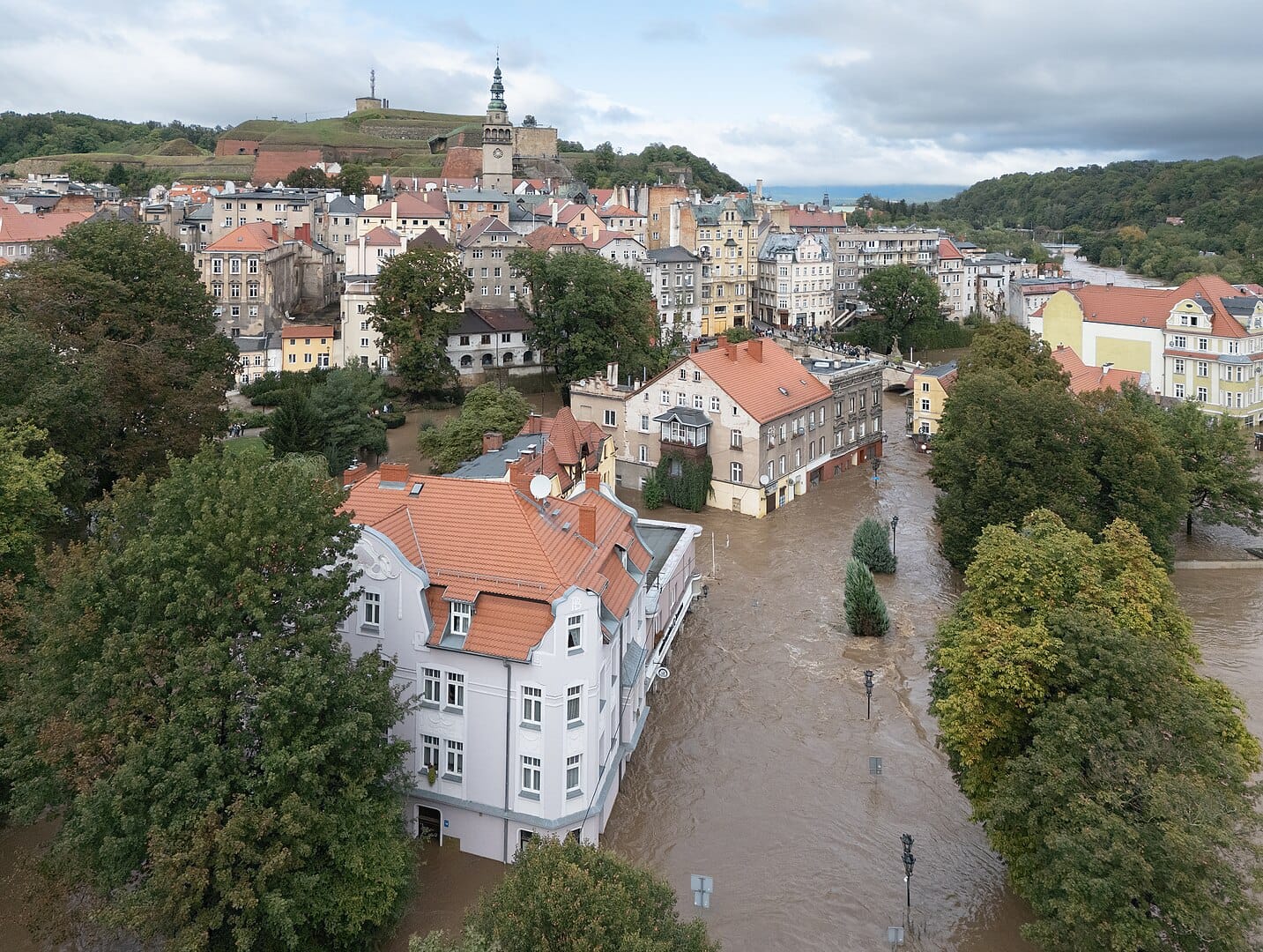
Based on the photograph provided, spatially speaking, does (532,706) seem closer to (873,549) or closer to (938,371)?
(873,549)

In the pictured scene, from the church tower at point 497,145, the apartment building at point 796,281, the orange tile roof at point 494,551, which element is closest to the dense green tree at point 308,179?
the church tower at point 497,145

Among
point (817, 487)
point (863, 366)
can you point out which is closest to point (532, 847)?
point (817, 487)

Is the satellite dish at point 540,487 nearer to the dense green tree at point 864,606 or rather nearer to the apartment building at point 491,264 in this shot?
the dense green tree at point 864,606

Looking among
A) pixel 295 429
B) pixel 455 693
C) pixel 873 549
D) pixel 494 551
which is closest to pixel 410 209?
pixel 295 429

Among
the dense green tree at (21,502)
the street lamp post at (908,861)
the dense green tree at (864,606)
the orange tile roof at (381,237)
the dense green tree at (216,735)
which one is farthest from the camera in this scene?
the orange tile roof at (381,237)

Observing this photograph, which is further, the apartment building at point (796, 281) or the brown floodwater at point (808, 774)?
the apartment building at point (796, 281)

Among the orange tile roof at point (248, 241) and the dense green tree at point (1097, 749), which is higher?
the orange tile roof at point (248, 241)

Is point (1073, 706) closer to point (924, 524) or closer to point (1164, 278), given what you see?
point (924, 524)
